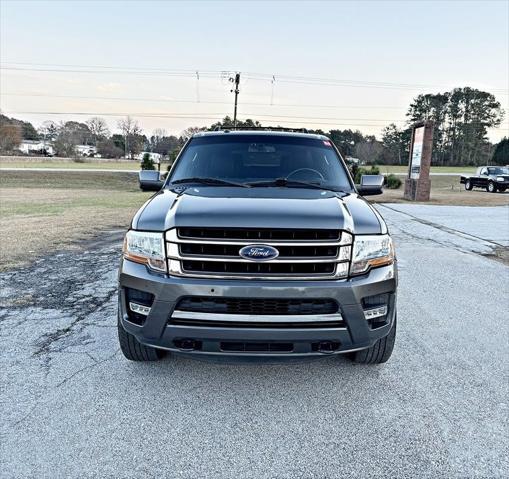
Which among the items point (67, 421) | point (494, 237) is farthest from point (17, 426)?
point (494, 237)

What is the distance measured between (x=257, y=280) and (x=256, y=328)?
0.29m

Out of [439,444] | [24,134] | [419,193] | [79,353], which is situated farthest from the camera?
[24,134]

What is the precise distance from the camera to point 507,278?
608cm

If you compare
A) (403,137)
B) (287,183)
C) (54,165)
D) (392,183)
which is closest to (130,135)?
(54,165)

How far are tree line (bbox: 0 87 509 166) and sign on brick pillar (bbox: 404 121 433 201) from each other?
53223mm

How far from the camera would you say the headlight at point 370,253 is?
8.50 ft

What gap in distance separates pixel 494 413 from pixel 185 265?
2.21 m

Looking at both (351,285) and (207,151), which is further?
(207,151)

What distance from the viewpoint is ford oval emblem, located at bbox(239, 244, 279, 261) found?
8.13ft

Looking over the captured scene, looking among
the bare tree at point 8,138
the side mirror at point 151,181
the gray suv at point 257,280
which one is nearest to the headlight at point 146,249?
the gray suv at point 257,280

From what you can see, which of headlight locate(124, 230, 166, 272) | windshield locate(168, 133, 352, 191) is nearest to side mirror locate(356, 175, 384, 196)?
windshield locate(168, 133, 352, 191)

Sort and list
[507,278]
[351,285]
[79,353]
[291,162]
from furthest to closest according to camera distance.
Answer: [507,278] → [291,162] → [79,353] → [351,285]

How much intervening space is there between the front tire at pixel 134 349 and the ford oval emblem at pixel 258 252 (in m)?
1.07

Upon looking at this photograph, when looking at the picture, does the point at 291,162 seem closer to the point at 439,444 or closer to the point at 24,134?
the point at 439,444
